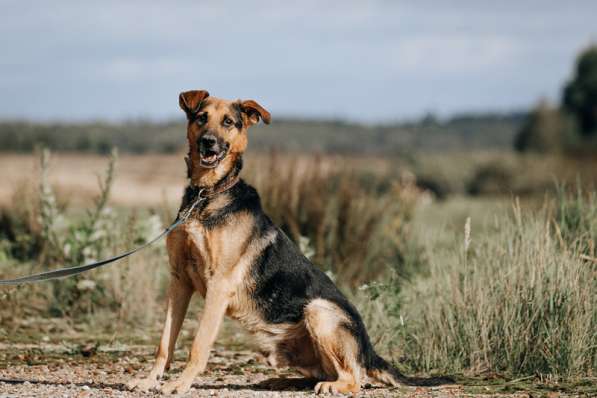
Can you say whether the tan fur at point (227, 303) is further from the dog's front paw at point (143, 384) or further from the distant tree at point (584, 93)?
the distant tree at point (584, 93)

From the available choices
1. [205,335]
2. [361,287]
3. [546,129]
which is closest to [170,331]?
[205,335]

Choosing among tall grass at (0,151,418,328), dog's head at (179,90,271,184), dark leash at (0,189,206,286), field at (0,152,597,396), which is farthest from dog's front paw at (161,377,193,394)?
tall grass at (0,151,418,328)

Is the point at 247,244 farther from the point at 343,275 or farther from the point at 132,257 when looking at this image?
the point at 343,275

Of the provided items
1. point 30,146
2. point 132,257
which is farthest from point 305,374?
point 30,146

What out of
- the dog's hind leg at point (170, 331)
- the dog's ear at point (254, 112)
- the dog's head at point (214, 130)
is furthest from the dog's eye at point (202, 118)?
the dog's hind leg at point (170, 331)

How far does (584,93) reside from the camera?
152ft

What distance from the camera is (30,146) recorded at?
4038 cm

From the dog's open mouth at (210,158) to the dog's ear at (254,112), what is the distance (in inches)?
23.0

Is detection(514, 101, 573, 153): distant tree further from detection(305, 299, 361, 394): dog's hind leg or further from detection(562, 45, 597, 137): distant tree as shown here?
detection(305, 299, 361, 394): dog's hind leg

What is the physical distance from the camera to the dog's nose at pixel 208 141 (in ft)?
19.7

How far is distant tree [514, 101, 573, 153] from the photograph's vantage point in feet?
134

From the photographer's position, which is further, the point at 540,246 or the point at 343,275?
the point at 343,275

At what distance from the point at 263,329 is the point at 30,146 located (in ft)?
121

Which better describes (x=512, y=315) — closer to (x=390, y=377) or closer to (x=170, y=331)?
(x=390, y=377)
